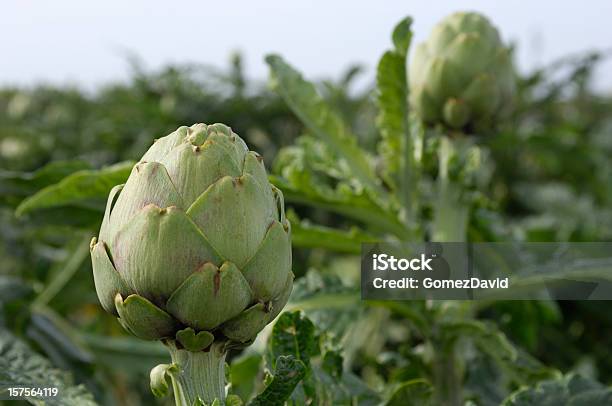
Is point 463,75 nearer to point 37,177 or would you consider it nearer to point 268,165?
point 37,177

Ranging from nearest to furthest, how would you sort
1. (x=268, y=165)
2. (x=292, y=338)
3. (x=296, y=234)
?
(x=292, y=338), (x=296, y=234), (x=268, y=165)

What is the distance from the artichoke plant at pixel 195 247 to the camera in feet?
1.74

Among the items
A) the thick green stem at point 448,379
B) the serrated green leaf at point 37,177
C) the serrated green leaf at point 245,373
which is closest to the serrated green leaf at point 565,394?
the thick green stem at point 448,379

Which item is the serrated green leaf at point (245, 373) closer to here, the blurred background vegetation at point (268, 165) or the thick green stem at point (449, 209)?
the blurred background vegetation at point (268, 165)

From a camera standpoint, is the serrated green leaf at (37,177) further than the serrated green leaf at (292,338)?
Yes

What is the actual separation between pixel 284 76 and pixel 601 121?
2049mm

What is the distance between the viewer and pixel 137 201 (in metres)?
0.54

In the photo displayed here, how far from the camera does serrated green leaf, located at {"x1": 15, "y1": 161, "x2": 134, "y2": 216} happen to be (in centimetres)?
88

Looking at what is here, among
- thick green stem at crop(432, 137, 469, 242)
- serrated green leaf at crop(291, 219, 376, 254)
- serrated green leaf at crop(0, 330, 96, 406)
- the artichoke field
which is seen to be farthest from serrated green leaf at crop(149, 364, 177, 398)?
thick green stem at crop(432, 137, 469, 242)

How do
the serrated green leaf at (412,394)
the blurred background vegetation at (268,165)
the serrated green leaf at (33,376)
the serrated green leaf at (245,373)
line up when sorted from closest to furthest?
the serrated green leaf at (33,376), the serrated green leaf at (412,394), the serrated green leaf at (245,373), the blurred background vegetation at (268,165)

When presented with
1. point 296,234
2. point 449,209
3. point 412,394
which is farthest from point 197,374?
point 449,209

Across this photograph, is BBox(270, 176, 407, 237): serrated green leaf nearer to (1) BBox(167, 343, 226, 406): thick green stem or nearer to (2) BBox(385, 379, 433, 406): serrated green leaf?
(2) BBox(385, 379, 433, 406): serrated green leaf

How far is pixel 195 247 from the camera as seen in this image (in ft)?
1.73

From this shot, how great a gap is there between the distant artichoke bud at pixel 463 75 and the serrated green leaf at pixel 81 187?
0.35 metres
